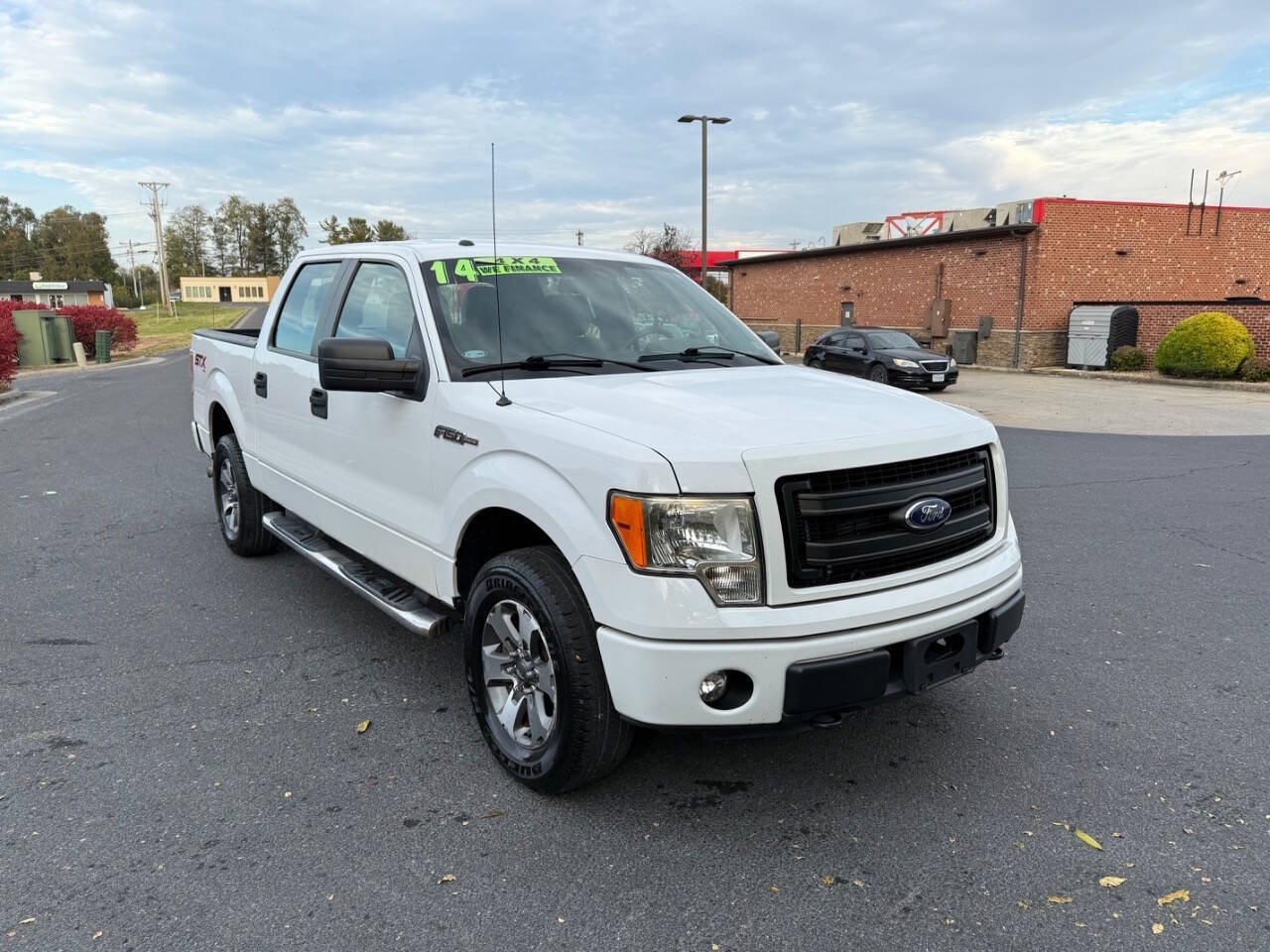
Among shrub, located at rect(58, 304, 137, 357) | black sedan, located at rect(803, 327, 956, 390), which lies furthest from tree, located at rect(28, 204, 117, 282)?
black sedan, located at rect(803, 327, 956, 390)

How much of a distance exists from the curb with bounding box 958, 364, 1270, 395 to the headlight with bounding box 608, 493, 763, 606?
21226 mm

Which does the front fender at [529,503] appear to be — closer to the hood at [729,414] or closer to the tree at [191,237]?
the hood at [729,414]

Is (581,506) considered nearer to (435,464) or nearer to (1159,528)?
(435,464)

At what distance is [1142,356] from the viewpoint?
77.9ft

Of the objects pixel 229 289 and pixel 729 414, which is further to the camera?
pixel 229 289

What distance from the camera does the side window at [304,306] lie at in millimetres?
4691

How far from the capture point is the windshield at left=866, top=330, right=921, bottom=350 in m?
21.1

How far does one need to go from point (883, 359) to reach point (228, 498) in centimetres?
1684

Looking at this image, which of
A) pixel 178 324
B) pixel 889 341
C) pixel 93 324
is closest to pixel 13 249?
pixel 178 324

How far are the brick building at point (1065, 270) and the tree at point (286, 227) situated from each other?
10547 cm

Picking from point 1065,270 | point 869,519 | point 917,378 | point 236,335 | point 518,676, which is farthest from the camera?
point 1065,270

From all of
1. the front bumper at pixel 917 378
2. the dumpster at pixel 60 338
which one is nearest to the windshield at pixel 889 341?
the front bumper at pixel 917 378

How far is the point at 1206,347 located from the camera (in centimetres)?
2078

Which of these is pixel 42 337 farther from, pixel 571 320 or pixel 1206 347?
pixel 1206 347
